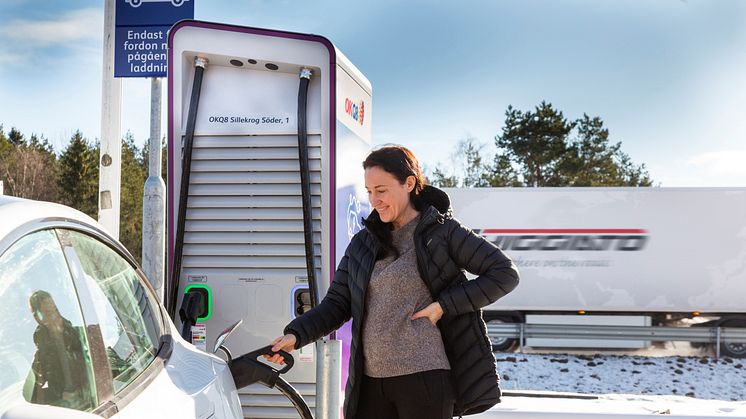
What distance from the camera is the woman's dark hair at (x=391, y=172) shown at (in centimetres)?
337

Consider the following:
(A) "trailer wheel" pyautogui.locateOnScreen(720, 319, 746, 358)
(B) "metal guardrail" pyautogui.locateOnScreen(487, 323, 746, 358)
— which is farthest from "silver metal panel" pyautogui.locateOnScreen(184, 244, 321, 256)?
(A) "trailer wheel" pyautogui.locateOnScreen(720, 319, 746, 358)

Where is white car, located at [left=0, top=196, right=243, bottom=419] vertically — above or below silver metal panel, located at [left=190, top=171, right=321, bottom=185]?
below

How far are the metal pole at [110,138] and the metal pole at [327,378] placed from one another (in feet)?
9.08

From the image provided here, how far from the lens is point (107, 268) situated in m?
2.29

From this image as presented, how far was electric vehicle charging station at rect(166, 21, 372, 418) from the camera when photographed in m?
4.51

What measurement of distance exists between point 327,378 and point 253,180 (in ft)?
3.84

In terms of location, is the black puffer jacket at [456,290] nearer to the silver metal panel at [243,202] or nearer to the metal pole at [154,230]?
the silver metal panel at [243,202]

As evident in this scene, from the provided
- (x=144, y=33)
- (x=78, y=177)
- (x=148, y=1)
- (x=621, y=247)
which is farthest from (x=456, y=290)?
(x=78, y=177)

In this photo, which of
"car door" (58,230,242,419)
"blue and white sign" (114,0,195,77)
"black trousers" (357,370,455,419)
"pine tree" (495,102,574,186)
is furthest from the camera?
"pine tree" (495,102,574,186)

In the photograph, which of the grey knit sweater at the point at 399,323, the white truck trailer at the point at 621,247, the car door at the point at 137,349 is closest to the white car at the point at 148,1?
the grey knit sweater at the point at 399,323

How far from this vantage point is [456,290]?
318 cm

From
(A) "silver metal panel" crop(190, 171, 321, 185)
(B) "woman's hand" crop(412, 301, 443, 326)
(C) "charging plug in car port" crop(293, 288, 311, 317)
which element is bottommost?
(C) "charging plug in car port" crop(293, 288, 311, 317)

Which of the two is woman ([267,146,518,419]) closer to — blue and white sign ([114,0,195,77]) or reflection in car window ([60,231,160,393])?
reflection in car window ([60,231,160,393])

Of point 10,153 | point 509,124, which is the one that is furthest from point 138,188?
point 509,124
